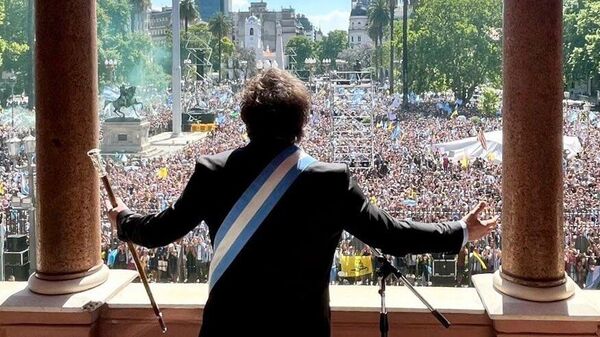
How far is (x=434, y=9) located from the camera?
5284 cm

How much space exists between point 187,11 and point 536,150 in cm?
6227

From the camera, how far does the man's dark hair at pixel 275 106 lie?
220 cm

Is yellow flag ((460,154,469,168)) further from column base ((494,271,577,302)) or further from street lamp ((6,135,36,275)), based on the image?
column base ((494,271,577,302))

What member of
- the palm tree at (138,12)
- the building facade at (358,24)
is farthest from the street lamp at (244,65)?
the building facade at (358,24)

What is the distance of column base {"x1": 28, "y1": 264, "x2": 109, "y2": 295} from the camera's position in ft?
12.7

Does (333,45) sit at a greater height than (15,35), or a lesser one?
greater

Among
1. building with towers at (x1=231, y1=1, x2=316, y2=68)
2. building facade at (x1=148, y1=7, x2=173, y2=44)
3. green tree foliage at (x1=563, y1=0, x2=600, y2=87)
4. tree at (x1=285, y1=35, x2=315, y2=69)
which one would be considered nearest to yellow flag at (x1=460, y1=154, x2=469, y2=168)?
green tree foliage at (x1=563, y1=0, x2=600, y2=87)

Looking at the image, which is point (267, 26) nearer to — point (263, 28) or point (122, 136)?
point (263, 28)

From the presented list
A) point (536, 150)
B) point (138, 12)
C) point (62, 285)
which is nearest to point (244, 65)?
point (138, 12)

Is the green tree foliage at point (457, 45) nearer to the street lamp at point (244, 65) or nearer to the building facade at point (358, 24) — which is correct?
the street lamp at point (244, 65)

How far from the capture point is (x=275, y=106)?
7.22ft

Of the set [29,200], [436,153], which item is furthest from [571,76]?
[29,200]

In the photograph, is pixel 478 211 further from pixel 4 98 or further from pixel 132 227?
pixel 4 98

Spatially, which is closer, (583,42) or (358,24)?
(583,42)
